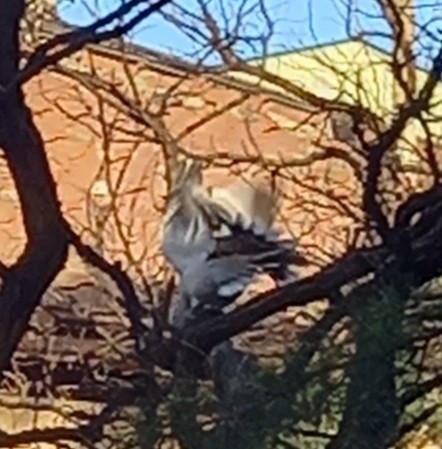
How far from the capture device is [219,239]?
2.67 meters

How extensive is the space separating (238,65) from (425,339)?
1186mm

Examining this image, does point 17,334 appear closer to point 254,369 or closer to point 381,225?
point 254,369

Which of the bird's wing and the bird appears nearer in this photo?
the bird

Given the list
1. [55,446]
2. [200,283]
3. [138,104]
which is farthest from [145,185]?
[55,446]

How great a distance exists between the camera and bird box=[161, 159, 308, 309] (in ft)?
8.31

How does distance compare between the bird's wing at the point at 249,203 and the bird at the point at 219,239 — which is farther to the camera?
the bird's wing at the point at 249,203

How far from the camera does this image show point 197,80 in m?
3.38

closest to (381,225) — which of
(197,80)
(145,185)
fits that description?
(197,80)

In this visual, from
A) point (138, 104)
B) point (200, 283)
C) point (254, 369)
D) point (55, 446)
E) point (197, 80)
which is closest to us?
point (254, 369)

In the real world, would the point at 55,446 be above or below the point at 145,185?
below

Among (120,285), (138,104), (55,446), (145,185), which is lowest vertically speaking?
(55,446)

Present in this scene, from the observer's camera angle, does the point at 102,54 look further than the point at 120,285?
Yes

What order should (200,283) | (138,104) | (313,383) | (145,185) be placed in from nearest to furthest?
(313,383), (200,283), (138,104), (145,185)

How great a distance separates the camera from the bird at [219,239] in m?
2.53
